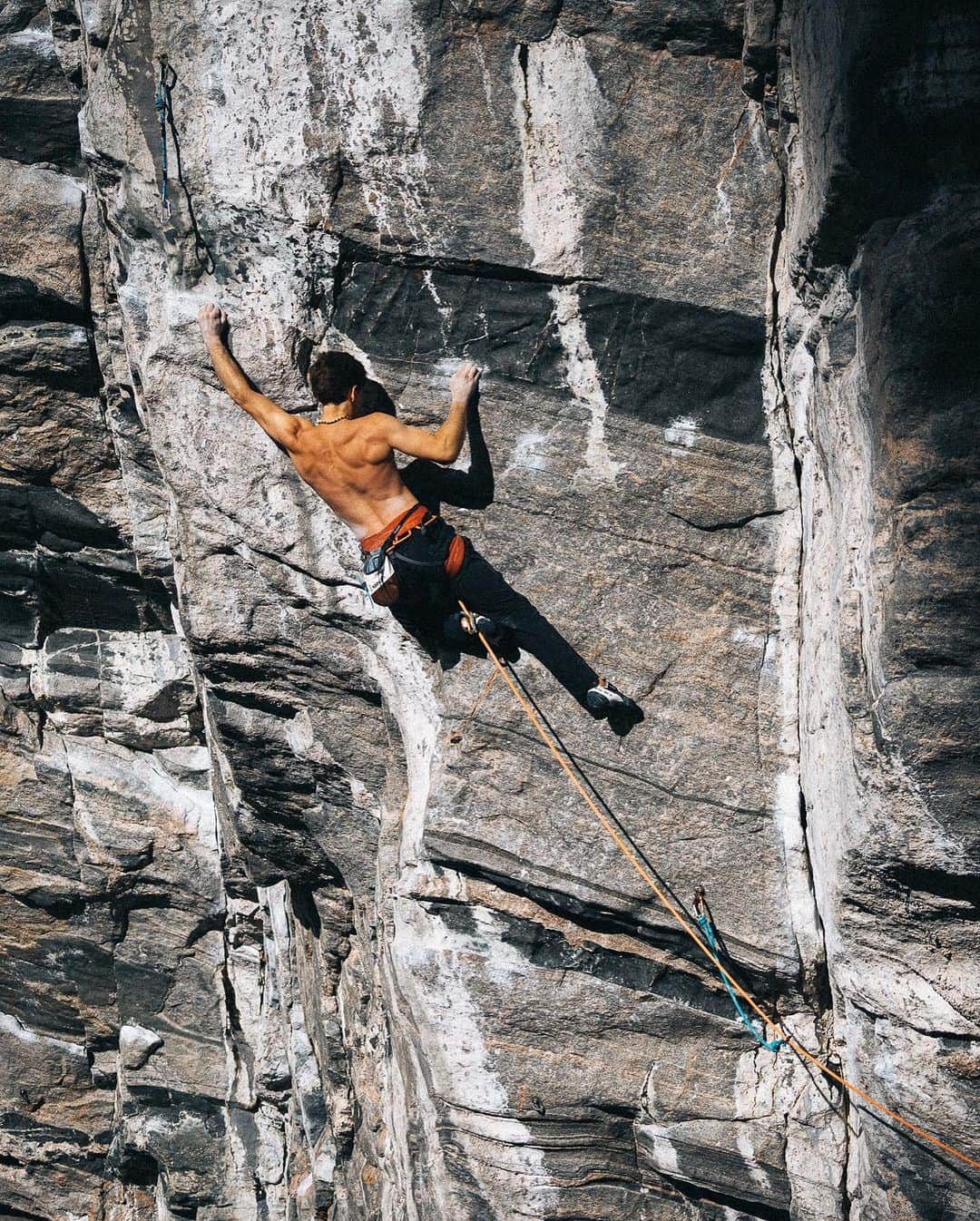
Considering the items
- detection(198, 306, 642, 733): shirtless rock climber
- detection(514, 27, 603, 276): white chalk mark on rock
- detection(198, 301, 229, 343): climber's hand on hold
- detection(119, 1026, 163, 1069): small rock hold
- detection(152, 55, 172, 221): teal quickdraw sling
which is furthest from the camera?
detection(119, 1026, 163, 1069): small rock hold

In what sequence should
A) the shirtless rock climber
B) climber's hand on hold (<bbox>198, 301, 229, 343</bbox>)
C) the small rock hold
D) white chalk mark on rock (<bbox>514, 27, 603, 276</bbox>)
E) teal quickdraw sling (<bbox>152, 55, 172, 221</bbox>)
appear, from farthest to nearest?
the small rock hold, climber's hand on hold (<bbox>198, 301, 229, 343</bbox>), teal quickdraw sling (<bbox>152, 55, 172, 221</bbox>), the shirtless rock climber, white chalk mark on rock (<bbox>514, 27, 603, 276</bbox>)

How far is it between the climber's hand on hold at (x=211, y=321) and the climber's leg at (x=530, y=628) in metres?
1.43

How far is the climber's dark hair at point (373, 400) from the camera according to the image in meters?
4.93

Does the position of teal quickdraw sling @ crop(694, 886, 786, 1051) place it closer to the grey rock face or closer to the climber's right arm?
the grey rock face

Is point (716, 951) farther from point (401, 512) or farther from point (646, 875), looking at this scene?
point (401, 512)

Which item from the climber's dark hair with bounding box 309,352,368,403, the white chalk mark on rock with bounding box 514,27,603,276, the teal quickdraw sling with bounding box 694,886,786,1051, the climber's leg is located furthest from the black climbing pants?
the white chalk mark on rock with bounding box 514,27,603,276

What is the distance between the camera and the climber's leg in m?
5.05

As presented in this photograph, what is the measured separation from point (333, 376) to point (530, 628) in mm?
1371

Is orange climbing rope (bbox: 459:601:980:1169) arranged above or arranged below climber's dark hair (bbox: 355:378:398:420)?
below

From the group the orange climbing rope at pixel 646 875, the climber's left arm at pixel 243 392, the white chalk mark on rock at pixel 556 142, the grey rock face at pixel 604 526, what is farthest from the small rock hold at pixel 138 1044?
the white chalk mark on rock at pixel 556 142

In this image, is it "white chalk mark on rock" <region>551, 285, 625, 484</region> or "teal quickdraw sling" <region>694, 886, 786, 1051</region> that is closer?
"white chalk mark on rock" <region>551, 285, 625, 484</region>

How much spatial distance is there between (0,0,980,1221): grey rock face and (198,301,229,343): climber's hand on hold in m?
0.13

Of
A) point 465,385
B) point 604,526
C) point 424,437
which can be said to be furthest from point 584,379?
point 424,437

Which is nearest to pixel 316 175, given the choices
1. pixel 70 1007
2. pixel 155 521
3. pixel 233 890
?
pixel 155 521
